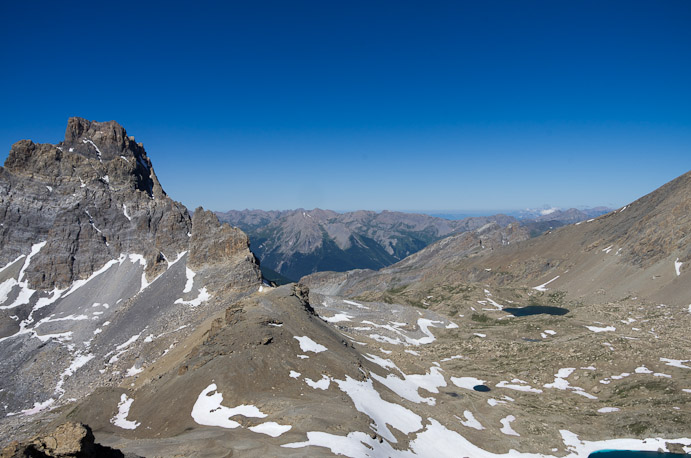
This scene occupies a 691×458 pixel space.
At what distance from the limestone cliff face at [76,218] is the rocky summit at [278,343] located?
561 mm

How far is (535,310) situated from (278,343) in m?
130

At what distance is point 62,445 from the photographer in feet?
76.2

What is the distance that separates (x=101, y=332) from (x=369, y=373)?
8270 centimetres

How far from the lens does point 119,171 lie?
152000 mm

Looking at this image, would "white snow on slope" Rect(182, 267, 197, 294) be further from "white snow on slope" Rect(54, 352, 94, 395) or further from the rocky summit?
"white snow on slope" Rect(54, 352, 94, 395)

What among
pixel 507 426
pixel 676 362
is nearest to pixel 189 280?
pixel 507 426

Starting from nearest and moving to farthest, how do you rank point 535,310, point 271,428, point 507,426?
point 271,428 < point 507,426 < point 535,310

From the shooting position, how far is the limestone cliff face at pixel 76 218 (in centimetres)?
12812

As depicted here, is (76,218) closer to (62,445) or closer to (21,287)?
(21,287)

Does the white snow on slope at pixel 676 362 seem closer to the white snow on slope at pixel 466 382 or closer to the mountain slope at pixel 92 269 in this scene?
the white snow on slope at pixel 466 382

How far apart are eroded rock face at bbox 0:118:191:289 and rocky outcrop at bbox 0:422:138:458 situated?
111 meters

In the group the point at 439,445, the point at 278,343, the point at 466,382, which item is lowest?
the point at 466,382

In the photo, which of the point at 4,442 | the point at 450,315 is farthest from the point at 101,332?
the point at 450,315

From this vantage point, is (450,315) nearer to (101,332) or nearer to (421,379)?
(421,379)
